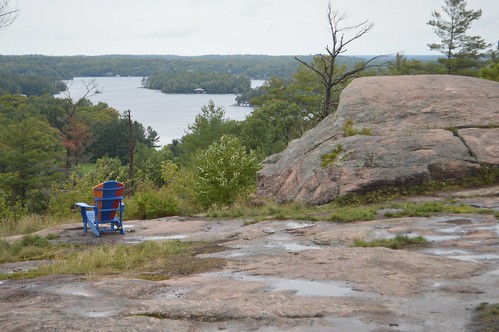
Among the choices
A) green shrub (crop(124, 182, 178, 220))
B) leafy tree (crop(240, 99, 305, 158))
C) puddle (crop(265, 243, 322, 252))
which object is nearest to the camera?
puddle (crop(265, 243, 322, 252))

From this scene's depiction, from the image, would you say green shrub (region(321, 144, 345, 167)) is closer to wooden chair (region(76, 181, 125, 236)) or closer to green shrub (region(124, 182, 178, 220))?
green shrub (region(124, 182, 178, 220))

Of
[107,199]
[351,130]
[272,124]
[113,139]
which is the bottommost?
[113,139]

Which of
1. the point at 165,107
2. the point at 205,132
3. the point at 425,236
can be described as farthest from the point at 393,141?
the point at 165,107

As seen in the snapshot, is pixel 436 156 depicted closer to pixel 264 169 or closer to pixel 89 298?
pixel 264 169

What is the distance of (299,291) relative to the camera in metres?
6.20

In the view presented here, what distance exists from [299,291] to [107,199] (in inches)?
282

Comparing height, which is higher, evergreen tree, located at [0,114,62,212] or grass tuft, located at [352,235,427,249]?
grass tuft, located at [352,235,427,249]

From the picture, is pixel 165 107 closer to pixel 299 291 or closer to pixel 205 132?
pixel 205 132

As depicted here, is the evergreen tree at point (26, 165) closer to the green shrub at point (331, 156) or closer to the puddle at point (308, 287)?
the green shrub at point (331, 156)

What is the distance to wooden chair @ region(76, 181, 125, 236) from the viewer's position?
1212 cm

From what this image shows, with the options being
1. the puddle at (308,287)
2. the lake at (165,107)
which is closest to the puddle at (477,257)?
the puddle at (308,287)

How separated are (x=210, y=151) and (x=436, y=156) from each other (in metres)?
7.50

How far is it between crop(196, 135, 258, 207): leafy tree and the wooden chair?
5.16 metres

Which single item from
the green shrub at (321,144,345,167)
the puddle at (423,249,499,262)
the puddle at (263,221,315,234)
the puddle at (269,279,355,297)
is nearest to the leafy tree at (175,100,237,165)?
the green shrub at (321,144,345,167)
